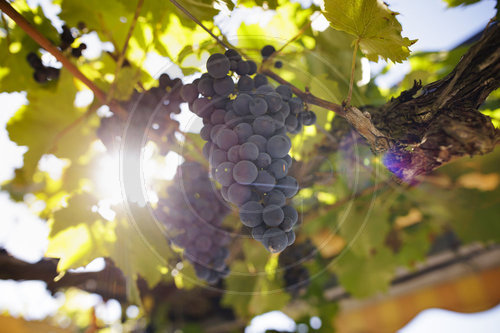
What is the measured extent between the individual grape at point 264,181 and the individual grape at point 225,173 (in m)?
0.06

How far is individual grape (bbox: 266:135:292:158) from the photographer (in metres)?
0.68

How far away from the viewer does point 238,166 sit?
2.16 feet

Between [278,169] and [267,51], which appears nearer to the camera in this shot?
[278,169]

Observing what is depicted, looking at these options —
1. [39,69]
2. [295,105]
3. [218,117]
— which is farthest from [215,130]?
[39,69]

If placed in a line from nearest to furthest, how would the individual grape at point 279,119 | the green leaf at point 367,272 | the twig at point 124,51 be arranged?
the individual grape at point 279,119 → the twig at point 124,51 → the green leaf at point 367,272

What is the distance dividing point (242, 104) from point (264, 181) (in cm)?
21

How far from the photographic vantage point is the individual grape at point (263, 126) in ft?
2.29

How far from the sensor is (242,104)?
71cm

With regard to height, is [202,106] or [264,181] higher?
[202,106]

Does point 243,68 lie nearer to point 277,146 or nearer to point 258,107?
point 258,107

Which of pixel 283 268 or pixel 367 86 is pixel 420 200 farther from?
pixel 283 268

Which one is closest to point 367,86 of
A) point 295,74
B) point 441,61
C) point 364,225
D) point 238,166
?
point 441,61

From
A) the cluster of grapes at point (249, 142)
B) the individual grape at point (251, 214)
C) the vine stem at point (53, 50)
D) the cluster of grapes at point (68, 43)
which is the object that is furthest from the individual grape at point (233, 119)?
the cluster of grapes at point (68, 43)

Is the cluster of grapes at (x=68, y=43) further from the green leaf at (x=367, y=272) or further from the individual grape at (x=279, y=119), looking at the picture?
the green leaf at (x=367, y=272)
